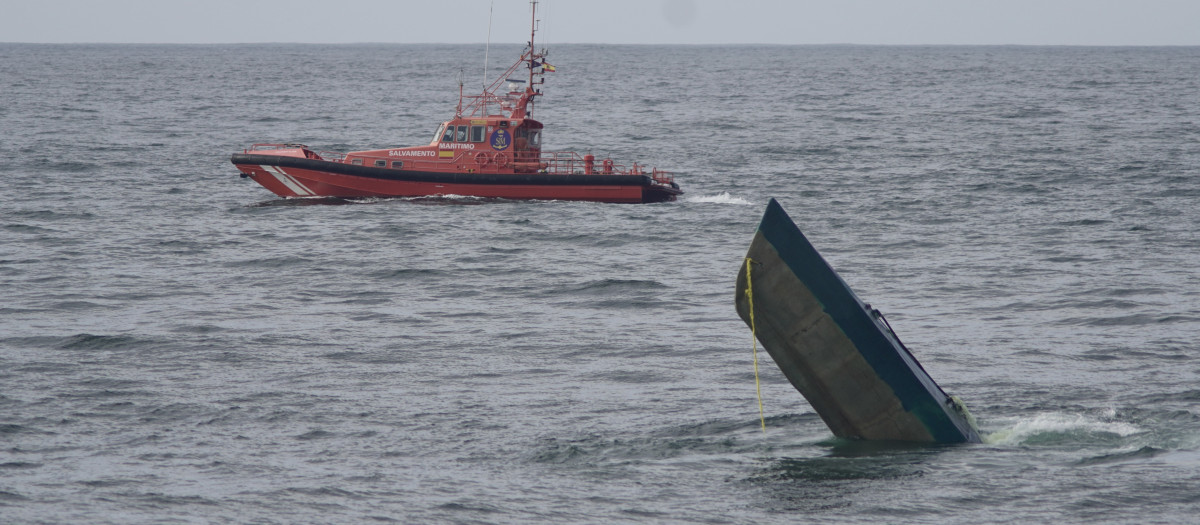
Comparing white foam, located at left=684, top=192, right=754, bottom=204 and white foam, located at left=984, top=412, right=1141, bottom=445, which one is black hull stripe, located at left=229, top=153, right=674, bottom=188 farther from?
white foam, located at left=984, top=412, right=1141, bottom=445

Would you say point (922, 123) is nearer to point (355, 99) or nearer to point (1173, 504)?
point (355, 99)

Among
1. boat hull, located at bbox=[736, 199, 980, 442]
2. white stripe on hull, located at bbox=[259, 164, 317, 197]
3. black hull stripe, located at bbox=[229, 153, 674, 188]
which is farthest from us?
white stripe on hull, located at bbox=[259, 164, 317, 197]

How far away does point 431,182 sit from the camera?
35125 millimetres

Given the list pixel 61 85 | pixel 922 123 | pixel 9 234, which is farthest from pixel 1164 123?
pixel 61 85

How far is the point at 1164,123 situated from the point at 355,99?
57.4m

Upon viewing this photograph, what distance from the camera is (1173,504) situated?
13.0 metres

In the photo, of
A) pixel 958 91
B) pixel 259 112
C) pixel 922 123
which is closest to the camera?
pixel 922 123

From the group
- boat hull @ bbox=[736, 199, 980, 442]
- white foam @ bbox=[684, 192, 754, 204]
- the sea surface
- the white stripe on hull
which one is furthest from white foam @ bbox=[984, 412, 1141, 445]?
the white stripe on hull

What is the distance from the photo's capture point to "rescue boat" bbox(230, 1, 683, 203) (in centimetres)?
3503

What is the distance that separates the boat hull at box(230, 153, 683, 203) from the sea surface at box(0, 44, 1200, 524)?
52cm

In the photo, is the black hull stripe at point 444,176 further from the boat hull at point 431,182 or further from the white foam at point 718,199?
the white foam at point 718,199

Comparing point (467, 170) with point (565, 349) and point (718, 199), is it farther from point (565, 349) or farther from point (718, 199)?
point (565, 349)

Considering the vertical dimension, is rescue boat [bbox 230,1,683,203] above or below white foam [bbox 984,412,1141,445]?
above

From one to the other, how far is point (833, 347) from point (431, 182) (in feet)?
74.9
